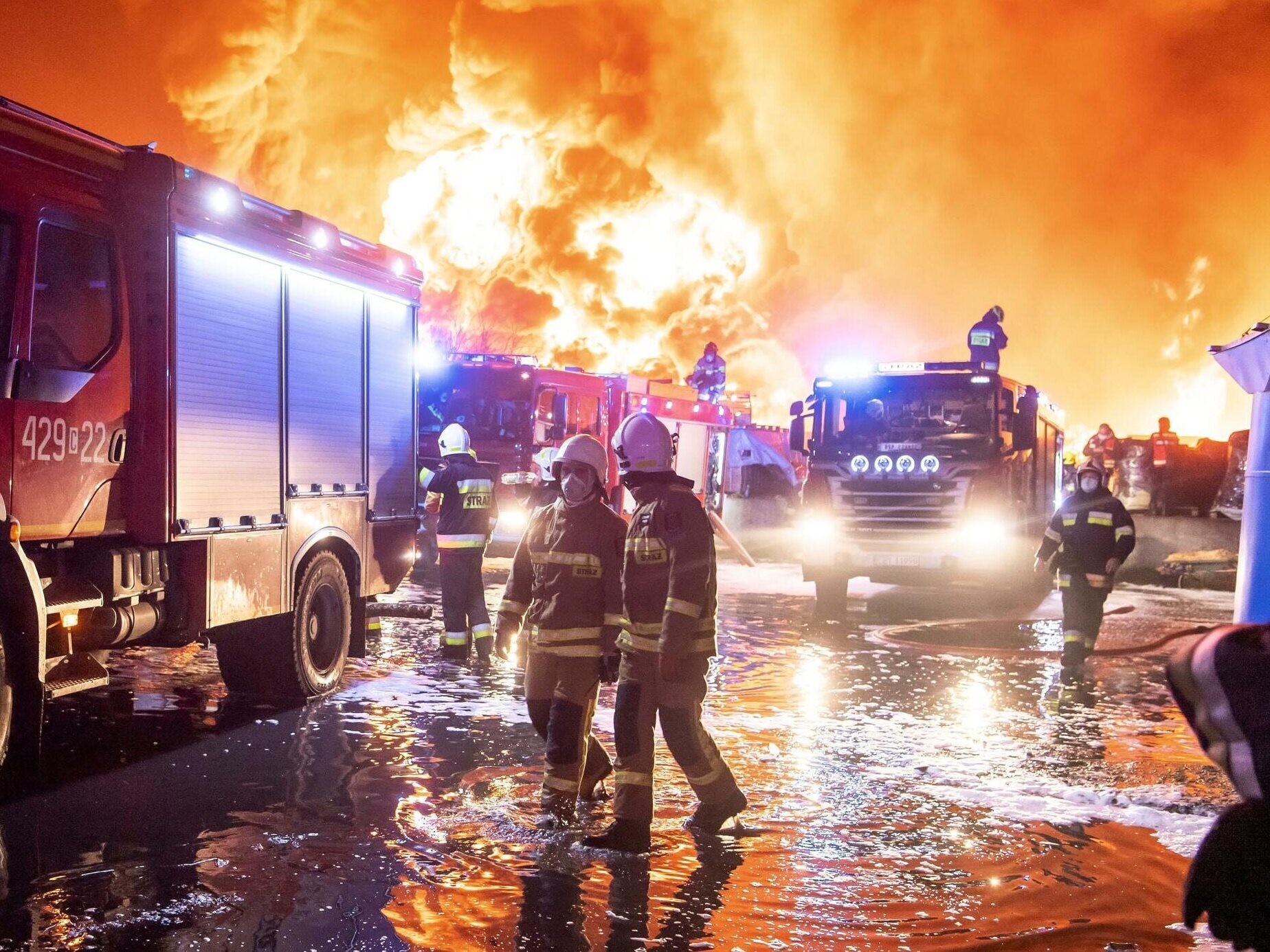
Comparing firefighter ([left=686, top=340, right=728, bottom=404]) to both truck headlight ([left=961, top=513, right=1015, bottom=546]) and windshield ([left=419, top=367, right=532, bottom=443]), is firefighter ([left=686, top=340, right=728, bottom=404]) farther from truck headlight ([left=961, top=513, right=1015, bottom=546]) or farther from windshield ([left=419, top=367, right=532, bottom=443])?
truck headlight ([left=961, top=513, right=1015, bottom=546])

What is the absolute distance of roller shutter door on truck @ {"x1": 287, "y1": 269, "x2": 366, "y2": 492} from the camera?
773cm

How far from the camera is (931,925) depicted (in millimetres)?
4285

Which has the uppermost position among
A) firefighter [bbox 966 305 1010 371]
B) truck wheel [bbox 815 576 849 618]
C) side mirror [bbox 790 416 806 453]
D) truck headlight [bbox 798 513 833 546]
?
firefighter [bbox 966 305 1010 371]

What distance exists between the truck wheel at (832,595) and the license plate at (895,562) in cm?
48

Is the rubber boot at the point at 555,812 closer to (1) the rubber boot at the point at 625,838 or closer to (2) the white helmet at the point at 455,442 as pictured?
(1) the rubber boot at the point at 625,838

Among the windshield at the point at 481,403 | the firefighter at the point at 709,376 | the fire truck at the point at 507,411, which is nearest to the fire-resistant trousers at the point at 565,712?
the fire truck at the point at 507,411

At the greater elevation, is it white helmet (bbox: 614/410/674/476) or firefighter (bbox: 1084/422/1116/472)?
firefighter (bbox: 1084/422/1116/472)

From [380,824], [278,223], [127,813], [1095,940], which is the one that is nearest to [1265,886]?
[1095,940]

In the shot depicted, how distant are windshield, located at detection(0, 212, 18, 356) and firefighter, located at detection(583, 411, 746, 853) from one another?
2.69m

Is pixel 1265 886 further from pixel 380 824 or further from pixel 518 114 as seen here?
pixel 518 114

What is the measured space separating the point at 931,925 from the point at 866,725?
11.2 feet

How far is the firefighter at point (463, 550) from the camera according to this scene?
30.7 ft

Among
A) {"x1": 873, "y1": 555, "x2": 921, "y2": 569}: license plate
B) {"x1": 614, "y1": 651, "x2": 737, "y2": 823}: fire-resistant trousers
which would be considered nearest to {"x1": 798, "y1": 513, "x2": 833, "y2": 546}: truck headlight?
{"x1": 873, "y1": 555, "x2": 921, "y2": 569}: license plate

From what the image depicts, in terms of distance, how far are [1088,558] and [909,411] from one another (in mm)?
4285
